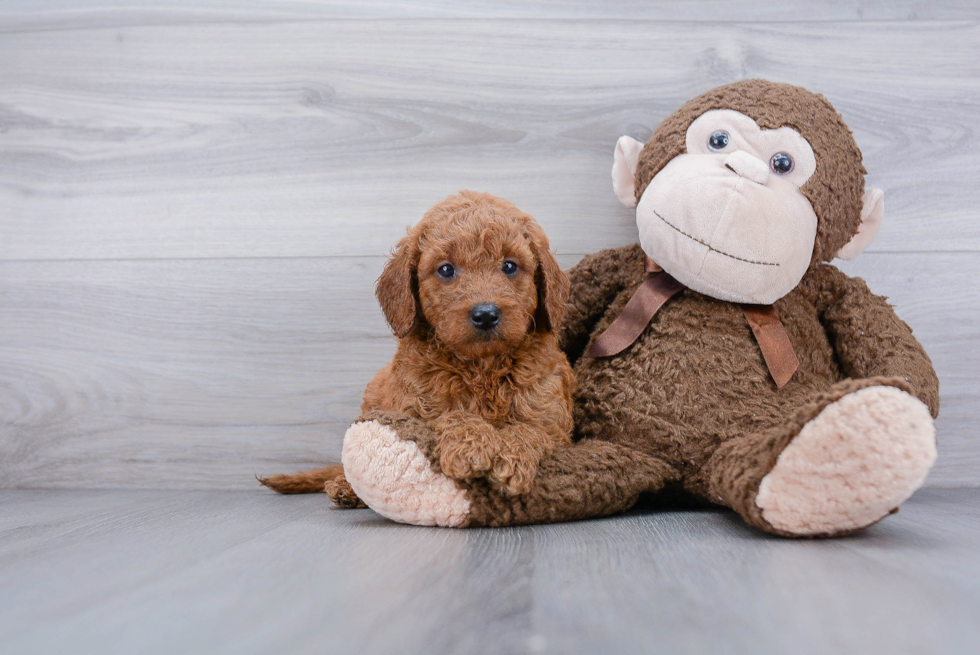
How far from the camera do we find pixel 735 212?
115 centimetres

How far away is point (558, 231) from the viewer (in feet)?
5.25

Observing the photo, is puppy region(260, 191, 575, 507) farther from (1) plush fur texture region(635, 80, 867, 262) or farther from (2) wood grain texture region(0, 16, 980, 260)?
(2) wood grain texture region(0, 16, 980, 260)

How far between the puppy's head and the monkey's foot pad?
1.44 ft

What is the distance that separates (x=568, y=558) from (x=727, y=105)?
0.85 meters

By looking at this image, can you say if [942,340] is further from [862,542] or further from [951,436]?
[862,542]

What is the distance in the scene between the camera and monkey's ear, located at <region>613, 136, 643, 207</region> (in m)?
1.40

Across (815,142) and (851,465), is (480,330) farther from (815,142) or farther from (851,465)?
(815,142)

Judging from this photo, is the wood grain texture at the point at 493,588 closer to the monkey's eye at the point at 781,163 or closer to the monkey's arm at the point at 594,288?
the monkey's arm at the point at 594,288

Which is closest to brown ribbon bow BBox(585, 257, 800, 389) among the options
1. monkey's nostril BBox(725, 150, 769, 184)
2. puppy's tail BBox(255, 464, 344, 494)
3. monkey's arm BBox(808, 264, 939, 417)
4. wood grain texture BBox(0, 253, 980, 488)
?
monkey's arm BBox(808, 264, 939, 417)

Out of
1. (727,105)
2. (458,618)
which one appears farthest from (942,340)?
(458,618)

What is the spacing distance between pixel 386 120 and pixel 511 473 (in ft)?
3.23

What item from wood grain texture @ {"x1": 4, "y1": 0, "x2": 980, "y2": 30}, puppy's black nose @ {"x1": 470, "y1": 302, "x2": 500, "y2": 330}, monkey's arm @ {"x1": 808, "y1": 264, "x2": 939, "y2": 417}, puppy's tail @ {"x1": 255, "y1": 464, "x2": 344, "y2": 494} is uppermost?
wood grain texture @ {"x1": 4, "y1": 0, "x2": 980, "y2": 30}

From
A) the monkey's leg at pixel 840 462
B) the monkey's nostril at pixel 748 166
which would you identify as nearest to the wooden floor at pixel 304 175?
the monkey's nostril at pixel 748 166

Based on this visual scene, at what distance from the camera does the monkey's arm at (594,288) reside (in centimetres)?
138
